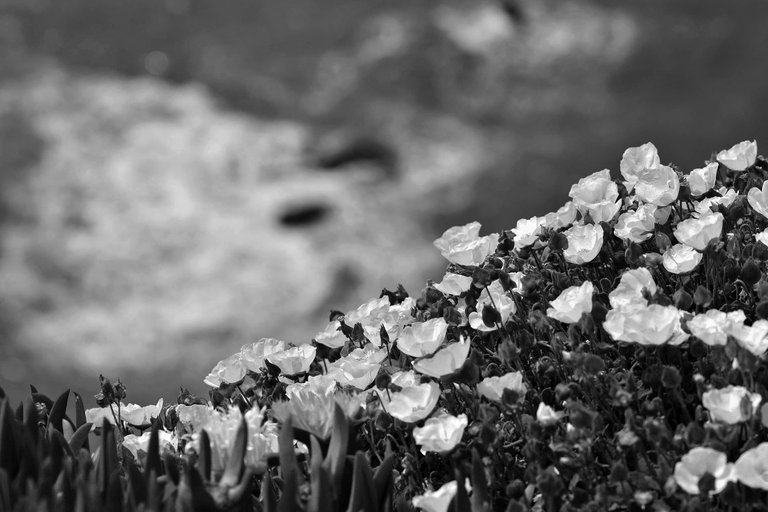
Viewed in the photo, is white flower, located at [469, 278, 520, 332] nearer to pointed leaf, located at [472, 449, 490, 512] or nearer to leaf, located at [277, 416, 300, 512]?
pointed leaf, located at [472, 449, 490, 512]

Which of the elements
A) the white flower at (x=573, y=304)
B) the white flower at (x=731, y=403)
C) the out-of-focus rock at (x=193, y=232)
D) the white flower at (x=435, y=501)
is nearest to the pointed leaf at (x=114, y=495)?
the white flower at (x=435, y=501)

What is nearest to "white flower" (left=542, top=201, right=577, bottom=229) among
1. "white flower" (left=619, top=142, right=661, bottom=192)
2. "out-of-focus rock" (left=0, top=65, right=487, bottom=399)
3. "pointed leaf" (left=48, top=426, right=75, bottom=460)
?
"white flower" (left=619, top=142, right=661, bottom=192)

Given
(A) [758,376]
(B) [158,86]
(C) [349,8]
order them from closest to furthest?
(A) [758,376], (B) [158,86], (C) [349,8]

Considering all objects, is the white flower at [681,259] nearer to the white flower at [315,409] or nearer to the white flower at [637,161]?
the white flower at [637,161]

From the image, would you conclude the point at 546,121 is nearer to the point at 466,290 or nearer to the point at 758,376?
the point at 466,290

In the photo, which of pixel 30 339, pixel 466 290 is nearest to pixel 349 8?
pixel 30 339

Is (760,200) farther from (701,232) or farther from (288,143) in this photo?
(288,143)
